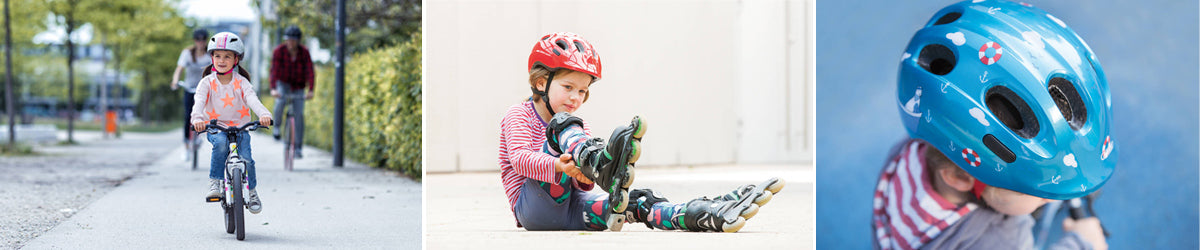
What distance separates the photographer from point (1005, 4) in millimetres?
3861

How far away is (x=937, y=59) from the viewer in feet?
12.5

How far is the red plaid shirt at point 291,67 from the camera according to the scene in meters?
8.28

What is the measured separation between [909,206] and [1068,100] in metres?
0.61

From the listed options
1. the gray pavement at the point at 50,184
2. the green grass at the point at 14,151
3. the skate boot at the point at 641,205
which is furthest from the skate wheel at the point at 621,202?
the green grass at the point at 14,151

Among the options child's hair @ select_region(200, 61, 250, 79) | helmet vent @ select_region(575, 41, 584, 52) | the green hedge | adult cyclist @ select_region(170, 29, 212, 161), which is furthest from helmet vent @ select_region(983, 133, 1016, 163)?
adult cyclist @ select_region(170, 29, 212, 161)

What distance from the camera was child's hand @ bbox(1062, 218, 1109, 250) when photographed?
3971 mm

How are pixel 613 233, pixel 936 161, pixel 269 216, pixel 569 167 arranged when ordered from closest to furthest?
pixel 569 167 < pixel 936 161 < pixel 613 233 < pixel 269 216

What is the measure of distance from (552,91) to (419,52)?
388cm

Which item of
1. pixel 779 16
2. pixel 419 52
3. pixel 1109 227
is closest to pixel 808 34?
pixel 779 16

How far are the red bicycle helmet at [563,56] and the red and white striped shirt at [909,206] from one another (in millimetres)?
1075

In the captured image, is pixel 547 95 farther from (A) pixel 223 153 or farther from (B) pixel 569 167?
(A) pixel 223 153

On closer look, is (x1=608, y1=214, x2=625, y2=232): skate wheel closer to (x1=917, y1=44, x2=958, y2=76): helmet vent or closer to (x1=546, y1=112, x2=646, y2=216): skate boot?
(x1=546, y1=112, x2=646, y2=216): skate boot

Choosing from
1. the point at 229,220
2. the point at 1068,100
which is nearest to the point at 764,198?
the point at 1068,100

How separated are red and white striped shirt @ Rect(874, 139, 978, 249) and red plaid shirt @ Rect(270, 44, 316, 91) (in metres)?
5.25
